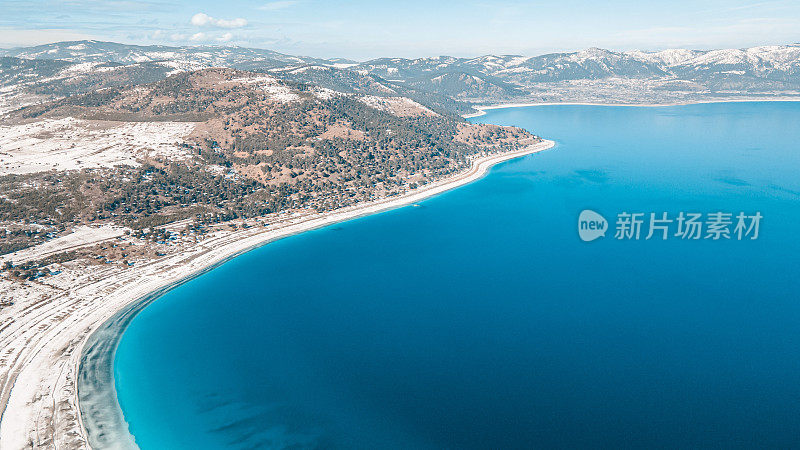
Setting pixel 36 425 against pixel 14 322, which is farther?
pixel 14 322

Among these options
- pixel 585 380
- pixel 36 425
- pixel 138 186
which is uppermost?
pixel 138 186

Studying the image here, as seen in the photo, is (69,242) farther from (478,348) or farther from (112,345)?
(478,348)

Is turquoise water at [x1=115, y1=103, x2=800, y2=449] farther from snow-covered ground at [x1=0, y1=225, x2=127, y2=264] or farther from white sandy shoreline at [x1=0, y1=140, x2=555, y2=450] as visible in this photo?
snow-covered ground at [x1=0, y1=225, x2=127, y2=264]

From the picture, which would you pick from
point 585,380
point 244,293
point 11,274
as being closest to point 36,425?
point 244,293

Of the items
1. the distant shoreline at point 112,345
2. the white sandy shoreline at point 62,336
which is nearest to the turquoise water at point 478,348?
the distant shoreline at point 112,345

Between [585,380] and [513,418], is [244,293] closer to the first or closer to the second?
[513,418]

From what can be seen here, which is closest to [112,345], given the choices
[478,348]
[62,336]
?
[62,336]

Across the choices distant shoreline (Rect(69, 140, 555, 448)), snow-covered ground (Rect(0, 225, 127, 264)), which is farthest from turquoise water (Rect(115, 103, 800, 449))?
snow-covered ground (Rect(0, 225, 127, 264))
